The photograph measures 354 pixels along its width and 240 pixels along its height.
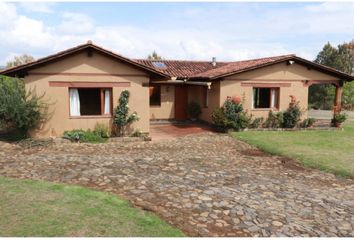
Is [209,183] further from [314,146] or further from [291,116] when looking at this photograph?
[291,116]

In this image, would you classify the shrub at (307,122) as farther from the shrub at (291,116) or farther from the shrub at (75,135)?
the shrub at (75,135)

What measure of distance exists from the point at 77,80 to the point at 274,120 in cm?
1151

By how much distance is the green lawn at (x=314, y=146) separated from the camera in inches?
441

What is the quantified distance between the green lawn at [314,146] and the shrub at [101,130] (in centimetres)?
654

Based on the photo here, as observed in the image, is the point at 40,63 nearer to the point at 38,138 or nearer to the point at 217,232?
the point at 38,138

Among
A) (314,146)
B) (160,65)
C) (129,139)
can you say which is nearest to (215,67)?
(160,65)

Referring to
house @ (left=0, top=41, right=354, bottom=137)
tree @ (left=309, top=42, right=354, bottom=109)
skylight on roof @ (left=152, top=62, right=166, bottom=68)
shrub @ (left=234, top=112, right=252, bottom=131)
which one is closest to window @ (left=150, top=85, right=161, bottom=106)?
house @ (left=0, top=41, right=354, bottom=137)

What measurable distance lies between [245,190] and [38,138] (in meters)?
10.1

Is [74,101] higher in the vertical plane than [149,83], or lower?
lower

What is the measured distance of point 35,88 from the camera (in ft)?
47.2

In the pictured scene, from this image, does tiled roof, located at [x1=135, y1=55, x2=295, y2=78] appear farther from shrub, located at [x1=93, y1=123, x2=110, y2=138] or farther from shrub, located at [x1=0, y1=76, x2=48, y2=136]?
shrub, located at [x1=0, y1=76, x2=48, y2=136]

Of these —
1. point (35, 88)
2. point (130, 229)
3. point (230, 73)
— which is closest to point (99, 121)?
point (35, 88)

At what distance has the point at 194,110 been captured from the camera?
22.2 meters

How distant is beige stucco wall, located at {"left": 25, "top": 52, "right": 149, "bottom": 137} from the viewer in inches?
570
